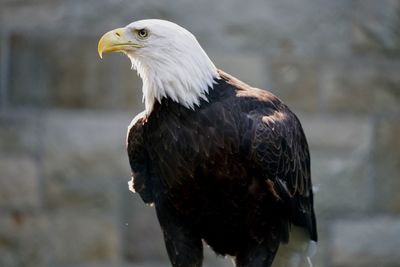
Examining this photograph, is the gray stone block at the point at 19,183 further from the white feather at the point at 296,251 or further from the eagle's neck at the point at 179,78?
the eagle's neck at the point at 179,78

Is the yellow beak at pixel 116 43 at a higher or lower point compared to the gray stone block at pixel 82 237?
higher

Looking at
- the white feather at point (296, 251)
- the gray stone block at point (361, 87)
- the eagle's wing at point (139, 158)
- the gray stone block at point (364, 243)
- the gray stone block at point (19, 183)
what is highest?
the gray stone block at point (361, 87)

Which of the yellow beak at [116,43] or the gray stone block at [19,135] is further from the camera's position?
the gray stone block at [19,135]

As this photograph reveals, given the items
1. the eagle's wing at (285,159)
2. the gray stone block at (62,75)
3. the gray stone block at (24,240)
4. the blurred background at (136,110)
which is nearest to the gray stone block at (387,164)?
the blurred background at (136,110)

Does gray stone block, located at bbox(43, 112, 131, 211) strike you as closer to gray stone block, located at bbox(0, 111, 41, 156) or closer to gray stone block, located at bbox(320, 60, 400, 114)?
gray stone block, located at bbox(0, 111, 41, 156)

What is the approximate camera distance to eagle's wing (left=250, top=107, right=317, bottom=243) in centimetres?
532

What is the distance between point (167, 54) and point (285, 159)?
2.28ft

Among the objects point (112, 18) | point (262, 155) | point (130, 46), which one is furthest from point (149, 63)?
point (112, 18)

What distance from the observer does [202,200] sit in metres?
5.50

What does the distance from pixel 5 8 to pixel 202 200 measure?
2.46 m

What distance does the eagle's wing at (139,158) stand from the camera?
557cm

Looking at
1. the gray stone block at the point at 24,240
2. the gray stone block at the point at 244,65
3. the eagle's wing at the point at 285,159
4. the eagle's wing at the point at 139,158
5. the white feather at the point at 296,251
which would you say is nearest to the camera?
the eagle's wing at the point at 285,159

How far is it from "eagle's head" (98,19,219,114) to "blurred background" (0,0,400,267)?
6.24ft

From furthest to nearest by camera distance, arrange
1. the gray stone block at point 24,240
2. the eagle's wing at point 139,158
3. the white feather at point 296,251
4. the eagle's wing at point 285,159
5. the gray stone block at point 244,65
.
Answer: the gray stone block at point 24,240, the gray stone block at point 244,65, the white feather at point 296,251, the eagle's wing at point 139,158, the eagle's wing at point 285,159
